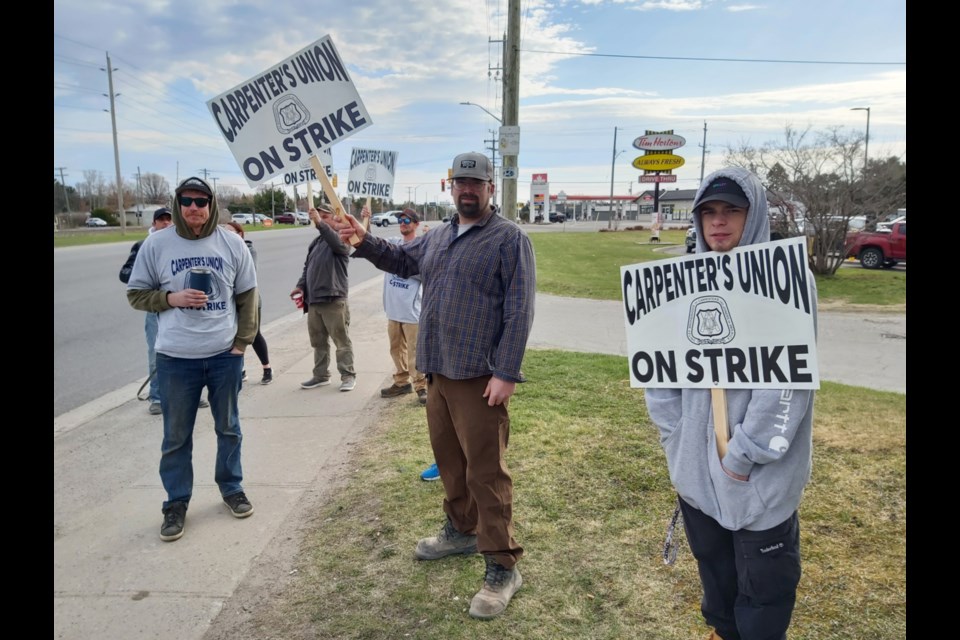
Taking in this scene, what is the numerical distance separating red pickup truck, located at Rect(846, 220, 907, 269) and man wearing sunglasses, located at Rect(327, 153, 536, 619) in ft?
70.0

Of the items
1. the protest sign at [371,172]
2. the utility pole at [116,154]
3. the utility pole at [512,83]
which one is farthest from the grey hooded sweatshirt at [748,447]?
the utility pole at [116,154]

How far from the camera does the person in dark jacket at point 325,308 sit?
21.4ft

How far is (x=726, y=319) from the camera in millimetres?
2189

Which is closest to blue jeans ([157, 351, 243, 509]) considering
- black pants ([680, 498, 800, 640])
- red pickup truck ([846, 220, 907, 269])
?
black pants ([680, 498, 800, 640])

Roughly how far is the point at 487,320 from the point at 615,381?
4.04m

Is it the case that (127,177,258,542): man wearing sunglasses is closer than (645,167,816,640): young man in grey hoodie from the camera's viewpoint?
No

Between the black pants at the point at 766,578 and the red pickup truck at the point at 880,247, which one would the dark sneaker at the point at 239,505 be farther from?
the red pickup truck at the point at 880,247

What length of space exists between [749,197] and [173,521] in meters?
3.65

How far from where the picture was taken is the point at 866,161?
17.1 meters

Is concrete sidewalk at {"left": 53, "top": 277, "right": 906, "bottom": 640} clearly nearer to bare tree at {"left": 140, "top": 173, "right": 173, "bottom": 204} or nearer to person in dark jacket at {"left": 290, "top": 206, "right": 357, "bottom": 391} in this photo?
person in dark jacket at {"left": 290, "top": 206, "right": 357, "bottom": 391}

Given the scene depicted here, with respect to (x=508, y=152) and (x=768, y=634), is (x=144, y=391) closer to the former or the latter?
(x=768, y=634)

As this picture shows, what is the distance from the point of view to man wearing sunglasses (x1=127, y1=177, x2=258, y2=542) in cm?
357

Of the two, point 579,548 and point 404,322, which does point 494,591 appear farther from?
point 404,322

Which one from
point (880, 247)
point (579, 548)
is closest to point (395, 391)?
point (579, 548)
